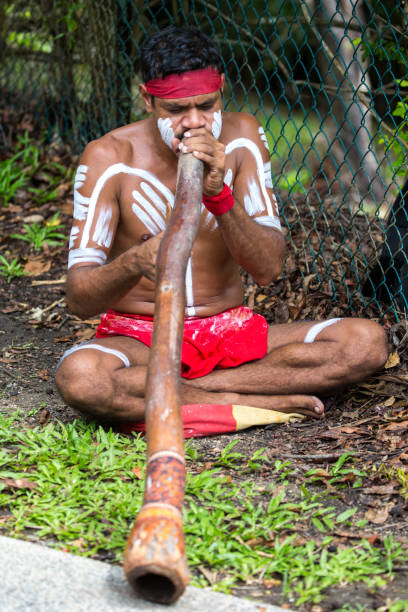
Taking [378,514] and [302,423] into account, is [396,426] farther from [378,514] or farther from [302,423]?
[378,514]

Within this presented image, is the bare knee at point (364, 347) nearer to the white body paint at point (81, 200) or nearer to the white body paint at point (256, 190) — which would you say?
the white body paint at point (256, 190)

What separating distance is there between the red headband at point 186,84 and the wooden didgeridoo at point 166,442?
1.85ft

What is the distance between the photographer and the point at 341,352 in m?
3.40

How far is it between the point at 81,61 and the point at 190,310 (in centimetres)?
356

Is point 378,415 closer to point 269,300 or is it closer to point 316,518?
point 316,518

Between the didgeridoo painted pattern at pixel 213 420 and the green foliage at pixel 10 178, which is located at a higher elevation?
the green foliage at pixel 10 178

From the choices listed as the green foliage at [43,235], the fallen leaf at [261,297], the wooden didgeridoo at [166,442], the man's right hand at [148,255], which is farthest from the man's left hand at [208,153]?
the green foliage at [43,235]

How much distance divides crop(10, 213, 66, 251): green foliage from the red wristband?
2.63 m

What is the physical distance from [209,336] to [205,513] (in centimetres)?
107

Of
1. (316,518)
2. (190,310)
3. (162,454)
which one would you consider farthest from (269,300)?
(162,454)

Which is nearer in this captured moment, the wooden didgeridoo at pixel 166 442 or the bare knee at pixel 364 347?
the wooden didgeridoo at pixel 166 442

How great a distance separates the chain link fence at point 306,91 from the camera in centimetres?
407

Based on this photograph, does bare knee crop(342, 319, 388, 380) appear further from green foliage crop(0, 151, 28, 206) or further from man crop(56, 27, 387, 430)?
green foliage crop(0, 151, 28, 206)

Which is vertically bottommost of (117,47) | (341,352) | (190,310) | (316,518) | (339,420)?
(316,518)
